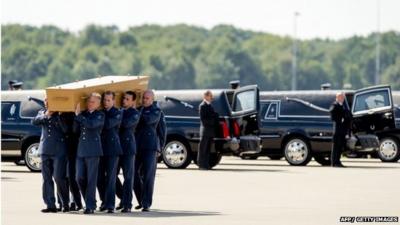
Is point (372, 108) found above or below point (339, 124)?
above

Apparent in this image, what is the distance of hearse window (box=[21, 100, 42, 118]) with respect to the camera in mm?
36312

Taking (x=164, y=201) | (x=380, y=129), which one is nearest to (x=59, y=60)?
(x=380, y=129)

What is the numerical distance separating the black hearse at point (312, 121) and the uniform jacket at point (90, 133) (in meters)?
16.0

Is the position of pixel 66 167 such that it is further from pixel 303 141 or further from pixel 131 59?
pixel 131 59

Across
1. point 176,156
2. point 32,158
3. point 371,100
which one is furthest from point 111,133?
point 371,100

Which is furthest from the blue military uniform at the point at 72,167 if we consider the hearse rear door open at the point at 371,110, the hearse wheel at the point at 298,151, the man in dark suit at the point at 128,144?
the hearse rear door open at the point at 371,110

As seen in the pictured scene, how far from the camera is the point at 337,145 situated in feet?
124

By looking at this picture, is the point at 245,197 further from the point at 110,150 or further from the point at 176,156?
the point at 176,156

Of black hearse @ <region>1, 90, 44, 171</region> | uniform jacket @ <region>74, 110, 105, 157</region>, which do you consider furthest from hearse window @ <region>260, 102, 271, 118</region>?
uniform jacket @ <region>74, 110, 105, 157</region>

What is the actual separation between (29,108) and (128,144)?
507 inches

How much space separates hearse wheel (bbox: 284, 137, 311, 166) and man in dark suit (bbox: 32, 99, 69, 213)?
15.7 m

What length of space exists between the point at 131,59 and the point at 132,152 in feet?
575

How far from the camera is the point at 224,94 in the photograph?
123 feet

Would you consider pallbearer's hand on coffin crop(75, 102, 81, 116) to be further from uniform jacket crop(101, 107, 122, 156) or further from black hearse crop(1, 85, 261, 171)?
black hearse crop(1, 85, 261, 171)
